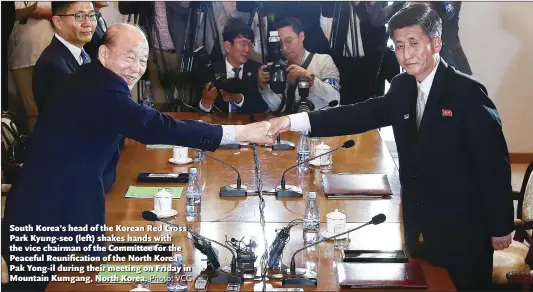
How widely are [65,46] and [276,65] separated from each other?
219cm

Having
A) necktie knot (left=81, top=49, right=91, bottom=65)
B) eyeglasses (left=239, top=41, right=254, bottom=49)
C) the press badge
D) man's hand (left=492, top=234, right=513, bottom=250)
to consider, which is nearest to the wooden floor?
man's hand (left=492, top=234, right=513, bottom=250)

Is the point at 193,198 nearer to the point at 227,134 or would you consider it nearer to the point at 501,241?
the point at 227,134

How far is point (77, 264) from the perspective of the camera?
3.62m

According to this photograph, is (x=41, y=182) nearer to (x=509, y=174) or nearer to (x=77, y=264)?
(x=77, y=264)

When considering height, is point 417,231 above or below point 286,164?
below

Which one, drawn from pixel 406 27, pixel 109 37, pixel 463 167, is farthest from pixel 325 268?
pixel 109 37

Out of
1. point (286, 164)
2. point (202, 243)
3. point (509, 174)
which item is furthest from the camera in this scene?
point (286, 164)

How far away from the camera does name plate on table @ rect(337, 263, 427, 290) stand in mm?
3525

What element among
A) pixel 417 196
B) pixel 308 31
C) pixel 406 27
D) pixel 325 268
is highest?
pixel 308 31

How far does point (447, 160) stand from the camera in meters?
3.96

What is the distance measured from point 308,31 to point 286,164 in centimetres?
171

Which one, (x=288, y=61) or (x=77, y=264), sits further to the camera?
(x=288, y=61)

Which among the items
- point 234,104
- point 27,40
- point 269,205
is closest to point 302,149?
point 269,205

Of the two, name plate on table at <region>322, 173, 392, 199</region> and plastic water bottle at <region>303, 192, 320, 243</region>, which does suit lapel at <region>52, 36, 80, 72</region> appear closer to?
name plate on table at <region>322, 173, 392, 199</region>
